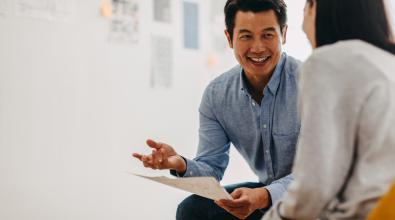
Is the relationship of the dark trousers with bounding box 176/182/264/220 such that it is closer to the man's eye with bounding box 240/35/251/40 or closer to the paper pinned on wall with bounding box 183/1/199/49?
the man's eye with bounding box 240/35/251/40

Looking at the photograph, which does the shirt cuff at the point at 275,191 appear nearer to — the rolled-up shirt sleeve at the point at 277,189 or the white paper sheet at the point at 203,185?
the rolled-up shirt sleeve at the point at 277,189

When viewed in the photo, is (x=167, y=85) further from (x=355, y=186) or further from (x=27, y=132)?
(x=355, y=186)

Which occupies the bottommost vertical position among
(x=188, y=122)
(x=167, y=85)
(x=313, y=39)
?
(x=188, y=122)

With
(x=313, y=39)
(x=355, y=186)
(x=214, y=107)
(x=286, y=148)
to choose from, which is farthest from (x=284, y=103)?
(x=355, y=186)

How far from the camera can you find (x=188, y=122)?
2389mm

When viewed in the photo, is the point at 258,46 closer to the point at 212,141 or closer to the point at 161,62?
the point at 212,141

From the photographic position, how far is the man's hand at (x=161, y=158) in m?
1.35

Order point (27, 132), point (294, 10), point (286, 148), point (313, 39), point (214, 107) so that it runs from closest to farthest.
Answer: point (313, 39) < point (286, 148) < point (214, 107) < point (27, 132) < point (294, 10)

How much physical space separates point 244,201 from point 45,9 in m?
1.04

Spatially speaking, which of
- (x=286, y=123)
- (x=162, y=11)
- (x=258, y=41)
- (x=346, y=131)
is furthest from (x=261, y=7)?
(x=162, y=11)

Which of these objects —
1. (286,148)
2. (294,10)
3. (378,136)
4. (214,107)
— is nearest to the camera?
(378,136)

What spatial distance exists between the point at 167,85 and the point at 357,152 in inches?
61.3

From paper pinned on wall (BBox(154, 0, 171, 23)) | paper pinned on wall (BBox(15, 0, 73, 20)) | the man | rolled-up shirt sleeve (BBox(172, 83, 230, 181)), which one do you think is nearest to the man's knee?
the man

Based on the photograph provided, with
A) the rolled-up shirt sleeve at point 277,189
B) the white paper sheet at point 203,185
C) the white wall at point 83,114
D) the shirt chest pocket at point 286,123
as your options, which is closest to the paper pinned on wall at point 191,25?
the white wall at point 83,114
